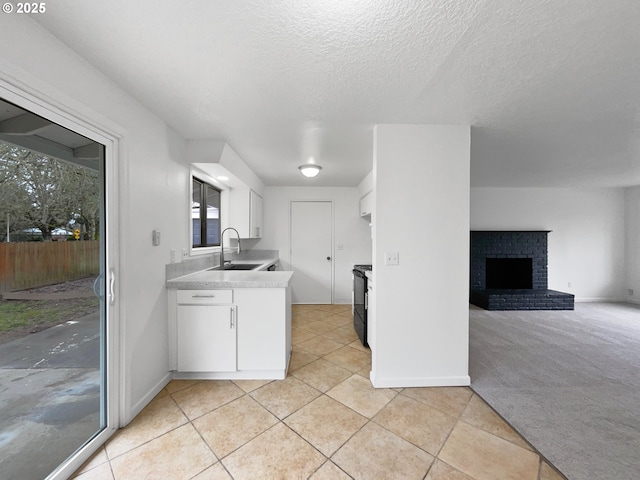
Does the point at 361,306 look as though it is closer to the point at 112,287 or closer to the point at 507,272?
the point at 112,287

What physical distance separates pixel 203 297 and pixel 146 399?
813 millimetres

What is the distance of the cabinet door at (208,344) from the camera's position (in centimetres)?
211

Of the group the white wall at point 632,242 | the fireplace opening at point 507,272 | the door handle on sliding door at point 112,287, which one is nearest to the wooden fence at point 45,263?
the door handle on sliding door at point 112,287

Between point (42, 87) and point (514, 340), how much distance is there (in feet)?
15.3

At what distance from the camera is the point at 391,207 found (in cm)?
204

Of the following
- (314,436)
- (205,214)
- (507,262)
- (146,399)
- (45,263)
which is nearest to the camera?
(45,263)

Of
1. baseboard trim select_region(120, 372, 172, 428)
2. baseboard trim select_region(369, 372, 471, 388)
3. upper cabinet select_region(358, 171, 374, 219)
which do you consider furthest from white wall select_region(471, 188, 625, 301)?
baseboard trim select_region(120, 372, 172, 428)

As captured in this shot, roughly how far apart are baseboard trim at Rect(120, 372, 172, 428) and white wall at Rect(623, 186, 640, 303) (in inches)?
320

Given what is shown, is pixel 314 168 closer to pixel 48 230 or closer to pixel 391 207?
pixel 391 207

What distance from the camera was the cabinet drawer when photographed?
212cm

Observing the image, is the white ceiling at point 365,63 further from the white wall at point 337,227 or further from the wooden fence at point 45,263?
the white wall at point 337,227

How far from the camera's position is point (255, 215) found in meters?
3.92


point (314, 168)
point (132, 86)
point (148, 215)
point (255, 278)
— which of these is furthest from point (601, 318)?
point (132, 86)

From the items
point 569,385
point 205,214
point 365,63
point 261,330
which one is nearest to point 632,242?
point 569,385
